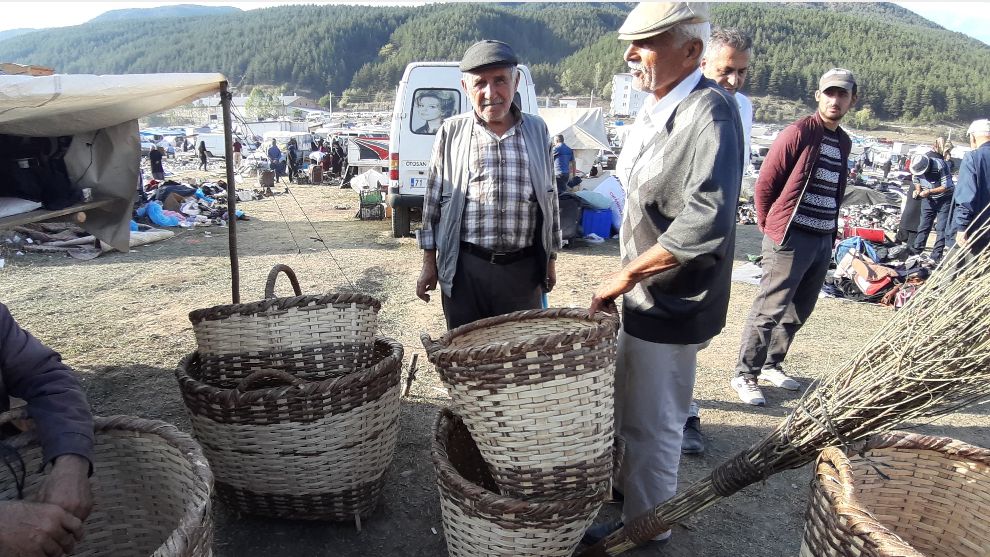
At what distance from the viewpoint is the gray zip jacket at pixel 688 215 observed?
5.73 ft

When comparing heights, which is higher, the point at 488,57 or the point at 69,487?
the point at 488,57

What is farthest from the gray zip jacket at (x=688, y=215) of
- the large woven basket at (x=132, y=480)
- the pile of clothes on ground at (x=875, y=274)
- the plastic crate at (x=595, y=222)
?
the plastic crate at (x=595, y=222)

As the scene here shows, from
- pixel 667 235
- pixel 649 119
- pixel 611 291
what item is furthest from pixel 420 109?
pixel 667 235

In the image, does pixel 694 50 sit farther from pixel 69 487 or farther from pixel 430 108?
pixel 430 108

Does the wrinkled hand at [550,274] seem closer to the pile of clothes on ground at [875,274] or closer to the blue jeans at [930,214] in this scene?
the pile of clothes on ground at [875,274]

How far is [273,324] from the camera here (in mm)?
2369

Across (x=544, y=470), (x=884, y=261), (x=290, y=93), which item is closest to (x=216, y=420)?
(x=544, y=470)

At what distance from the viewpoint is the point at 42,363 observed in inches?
64.9

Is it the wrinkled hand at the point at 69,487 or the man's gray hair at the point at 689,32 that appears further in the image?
the man's gray hair at the point at 689,32

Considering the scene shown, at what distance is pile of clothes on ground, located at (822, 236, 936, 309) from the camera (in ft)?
20.9

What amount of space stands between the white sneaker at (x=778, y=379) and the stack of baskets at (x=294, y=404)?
282cm

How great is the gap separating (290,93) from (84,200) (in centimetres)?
13748

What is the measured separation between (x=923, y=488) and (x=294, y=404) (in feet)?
6.63

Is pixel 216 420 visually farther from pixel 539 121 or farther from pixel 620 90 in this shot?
pixel 620 90
